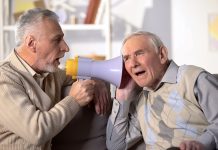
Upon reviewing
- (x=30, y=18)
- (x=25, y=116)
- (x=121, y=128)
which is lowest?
(x=121, y=128)

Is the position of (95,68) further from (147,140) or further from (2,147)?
(2,147)

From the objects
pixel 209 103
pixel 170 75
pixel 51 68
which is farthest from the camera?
pixel 51 68

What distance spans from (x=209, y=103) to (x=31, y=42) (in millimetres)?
806

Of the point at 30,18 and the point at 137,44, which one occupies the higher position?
the point at 30,18

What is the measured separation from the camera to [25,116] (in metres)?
1.33

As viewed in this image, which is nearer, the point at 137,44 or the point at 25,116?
the point at 25,116

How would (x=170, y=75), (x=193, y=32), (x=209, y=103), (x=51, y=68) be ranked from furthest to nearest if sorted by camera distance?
(x=193, y=32), (x=51, y=68), (x=170, y=75), (x=209, y=103)

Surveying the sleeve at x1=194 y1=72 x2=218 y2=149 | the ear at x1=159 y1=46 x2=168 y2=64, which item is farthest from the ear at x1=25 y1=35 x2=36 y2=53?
the sleeve at x1=194 y1=72 x2=218 y2=149

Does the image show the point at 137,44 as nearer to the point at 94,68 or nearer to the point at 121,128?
the point at 94,68

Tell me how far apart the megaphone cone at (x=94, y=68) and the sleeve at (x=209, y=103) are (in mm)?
345

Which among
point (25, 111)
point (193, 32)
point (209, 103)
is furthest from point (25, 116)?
point (193, 32)

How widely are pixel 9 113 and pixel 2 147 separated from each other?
0.54 feet

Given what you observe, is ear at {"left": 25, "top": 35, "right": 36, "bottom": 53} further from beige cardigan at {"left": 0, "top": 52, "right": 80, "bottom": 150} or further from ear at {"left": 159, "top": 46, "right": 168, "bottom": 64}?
Result: ear at {"left": 159, "top": 46, "right": 168, "bottom": 64}

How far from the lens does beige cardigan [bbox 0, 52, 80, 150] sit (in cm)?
133
